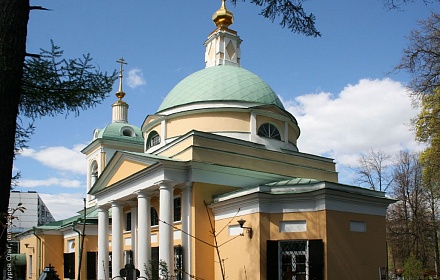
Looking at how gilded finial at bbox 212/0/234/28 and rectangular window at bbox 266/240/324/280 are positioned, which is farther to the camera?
gilded finial at bbox 212/0/234/28

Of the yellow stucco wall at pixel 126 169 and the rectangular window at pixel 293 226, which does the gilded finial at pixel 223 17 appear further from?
the rectangular window at pixel 293 226

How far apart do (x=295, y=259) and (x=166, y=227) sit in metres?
Result: 4.76

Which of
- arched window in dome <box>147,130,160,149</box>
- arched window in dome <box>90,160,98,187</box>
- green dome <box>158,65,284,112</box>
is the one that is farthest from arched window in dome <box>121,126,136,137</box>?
green dome <box>158,65,284,112</box>

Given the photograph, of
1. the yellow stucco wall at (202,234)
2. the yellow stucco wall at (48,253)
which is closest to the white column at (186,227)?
the yellow stucco wall at (202,234)

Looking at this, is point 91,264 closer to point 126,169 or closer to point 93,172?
point 93,172

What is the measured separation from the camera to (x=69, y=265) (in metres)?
30.9

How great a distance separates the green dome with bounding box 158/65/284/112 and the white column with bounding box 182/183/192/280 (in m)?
5.68

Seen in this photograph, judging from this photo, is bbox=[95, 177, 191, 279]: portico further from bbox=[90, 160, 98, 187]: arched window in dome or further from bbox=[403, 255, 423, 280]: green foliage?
bbox=[90, 160, 98, 187]: arched window in dome

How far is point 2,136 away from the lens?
5.32 metres

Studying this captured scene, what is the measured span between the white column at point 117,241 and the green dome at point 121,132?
39.0 feet

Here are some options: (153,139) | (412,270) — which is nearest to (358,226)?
(412,270)

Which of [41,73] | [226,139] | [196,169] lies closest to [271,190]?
[196,169]

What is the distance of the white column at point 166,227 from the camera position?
17906mm

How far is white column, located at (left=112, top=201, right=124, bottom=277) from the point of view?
72.1 ft
